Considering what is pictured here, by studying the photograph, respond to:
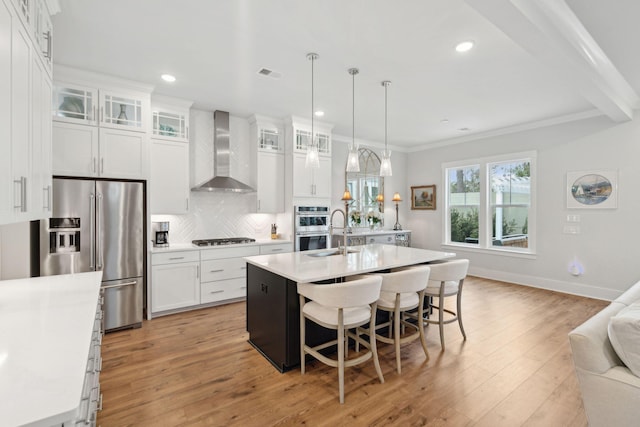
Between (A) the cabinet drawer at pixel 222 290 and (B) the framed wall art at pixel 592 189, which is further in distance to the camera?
(B) the framed wall art at pixel 592 189

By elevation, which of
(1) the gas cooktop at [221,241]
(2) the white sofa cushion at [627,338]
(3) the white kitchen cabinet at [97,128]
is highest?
(3) the white kitchen cabinet at [97,128]

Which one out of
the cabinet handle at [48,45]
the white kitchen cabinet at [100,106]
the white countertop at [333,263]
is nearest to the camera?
the cabinet handle at [48,45]

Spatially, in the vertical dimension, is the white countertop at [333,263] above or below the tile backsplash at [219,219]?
below

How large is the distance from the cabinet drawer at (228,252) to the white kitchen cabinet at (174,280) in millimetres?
116

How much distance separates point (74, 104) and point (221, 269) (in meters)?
2.53

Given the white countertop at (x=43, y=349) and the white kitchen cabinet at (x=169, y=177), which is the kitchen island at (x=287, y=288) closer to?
the white countertop at (x=43, y=349)

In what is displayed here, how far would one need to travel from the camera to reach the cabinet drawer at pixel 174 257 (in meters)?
3.84

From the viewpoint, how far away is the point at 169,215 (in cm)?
443

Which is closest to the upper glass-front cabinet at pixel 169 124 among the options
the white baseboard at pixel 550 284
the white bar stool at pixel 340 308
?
the white bar stool at pixel 340 308

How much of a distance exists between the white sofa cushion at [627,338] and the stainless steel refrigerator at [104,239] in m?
4.13

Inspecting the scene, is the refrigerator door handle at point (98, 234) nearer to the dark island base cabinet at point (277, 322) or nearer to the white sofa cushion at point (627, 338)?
the dark island base cabinet at point (277, 322)

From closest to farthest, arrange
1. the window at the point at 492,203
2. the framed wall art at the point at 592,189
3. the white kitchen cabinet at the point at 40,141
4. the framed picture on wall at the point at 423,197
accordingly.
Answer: the white kitchen cabinet at the point at 40,141 → the framed wall art at the point at 592,189 → the window at the point at 492,203 → the framed picture on wall at the point at 423,197

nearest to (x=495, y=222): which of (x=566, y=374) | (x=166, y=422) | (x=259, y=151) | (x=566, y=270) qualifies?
(x=566, y=270)

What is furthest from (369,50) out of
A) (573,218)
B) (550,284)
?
(550,284)
